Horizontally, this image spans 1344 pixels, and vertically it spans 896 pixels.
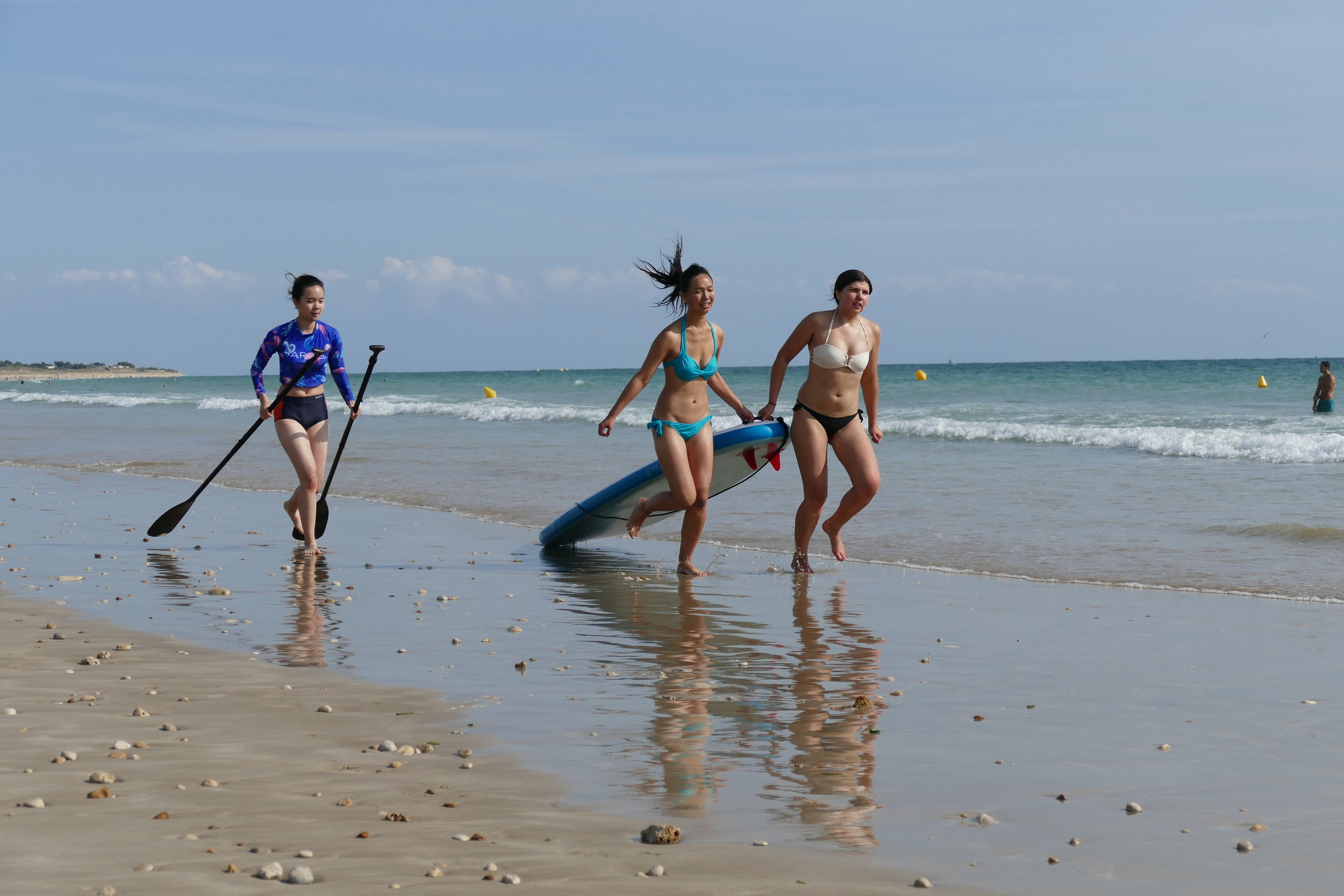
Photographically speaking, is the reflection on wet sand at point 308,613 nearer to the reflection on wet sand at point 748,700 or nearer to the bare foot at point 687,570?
the reflection on wet sand at point 748,700

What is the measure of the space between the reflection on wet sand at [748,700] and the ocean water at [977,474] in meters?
2.55

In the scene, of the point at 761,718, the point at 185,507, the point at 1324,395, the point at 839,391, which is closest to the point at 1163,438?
the point at 1324,395

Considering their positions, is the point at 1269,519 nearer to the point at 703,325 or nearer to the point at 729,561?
the point at 729,561

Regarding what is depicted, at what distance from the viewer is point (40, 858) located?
2965 mm

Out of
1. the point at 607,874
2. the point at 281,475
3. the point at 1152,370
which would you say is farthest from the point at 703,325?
the point at 1152,370

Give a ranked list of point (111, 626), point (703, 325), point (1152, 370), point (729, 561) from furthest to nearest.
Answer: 1. point (1152, 370)
2. point (729, 561)
3. point (703, 325)
4. point (111, 626)

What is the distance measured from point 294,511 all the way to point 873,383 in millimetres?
4432

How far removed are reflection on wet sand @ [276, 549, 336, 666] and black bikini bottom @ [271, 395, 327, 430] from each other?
3.12 feet

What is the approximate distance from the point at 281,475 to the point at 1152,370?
64.7 metres

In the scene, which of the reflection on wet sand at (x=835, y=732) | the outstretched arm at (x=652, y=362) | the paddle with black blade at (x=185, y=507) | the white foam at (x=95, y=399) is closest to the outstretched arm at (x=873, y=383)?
the outstretched arm at (x=652, y=362)

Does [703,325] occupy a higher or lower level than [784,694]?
higher

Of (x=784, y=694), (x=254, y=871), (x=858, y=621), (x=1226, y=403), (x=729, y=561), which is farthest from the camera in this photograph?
(x=1226, y=403)

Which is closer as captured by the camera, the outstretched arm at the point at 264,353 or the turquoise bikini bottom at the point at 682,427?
the turquoise bikini bottom at the point at 682,427

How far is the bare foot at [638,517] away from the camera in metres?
8.32
